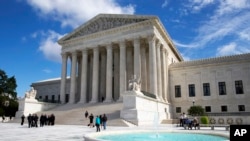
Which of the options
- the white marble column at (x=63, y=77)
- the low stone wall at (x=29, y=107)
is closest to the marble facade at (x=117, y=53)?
the white marble column at (x=63, y=77)

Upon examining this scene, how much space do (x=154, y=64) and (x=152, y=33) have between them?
4810mm

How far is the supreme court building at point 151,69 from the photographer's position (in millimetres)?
36062

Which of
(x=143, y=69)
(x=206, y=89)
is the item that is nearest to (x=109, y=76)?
(x=143, y=69)

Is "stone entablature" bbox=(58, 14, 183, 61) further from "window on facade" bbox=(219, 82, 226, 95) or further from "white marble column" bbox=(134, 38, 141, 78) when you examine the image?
"window on facade" bbox=(219, 82, 226, 95)

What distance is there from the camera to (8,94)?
51125 millimetres

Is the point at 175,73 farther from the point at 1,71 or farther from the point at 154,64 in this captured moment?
the point at 1,71

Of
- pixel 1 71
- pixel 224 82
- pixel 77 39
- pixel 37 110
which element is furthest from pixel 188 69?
pixel 1 71

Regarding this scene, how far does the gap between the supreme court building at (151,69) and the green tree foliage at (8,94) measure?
43.1 feet

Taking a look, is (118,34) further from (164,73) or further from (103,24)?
(164,73)

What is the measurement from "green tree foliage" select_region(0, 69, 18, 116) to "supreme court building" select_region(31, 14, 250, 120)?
13.1 m

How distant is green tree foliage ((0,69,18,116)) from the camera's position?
46156 mm

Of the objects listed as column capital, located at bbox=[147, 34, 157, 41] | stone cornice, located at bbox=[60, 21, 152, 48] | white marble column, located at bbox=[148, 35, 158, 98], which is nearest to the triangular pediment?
stone cornice, located at bbox=[60, 21, 152, 48]

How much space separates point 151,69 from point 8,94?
3515cm

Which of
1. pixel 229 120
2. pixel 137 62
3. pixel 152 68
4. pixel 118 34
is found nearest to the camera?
pixel 229 120
